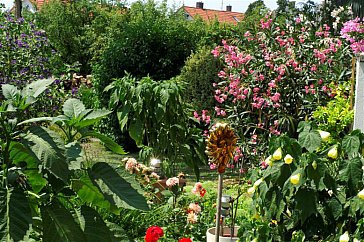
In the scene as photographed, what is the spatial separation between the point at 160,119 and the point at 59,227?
393 centimetres

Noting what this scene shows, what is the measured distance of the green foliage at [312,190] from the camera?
2.97 metres

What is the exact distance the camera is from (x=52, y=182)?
6.79 ft

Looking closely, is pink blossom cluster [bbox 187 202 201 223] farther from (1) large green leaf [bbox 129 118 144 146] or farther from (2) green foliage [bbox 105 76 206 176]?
(1) large green leaf [bbox 129 118 144 146]

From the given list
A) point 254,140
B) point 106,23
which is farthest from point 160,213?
point 106,23

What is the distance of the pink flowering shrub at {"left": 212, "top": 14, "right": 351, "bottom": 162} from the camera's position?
6.83 metres

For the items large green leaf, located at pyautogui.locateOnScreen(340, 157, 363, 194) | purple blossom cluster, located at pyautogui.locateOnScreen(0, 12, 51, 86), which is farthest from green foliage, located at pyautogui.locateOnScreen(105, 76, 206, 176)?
large green leaf, located at pyautogui.locateOnScreen(340, 157, 363, 194)

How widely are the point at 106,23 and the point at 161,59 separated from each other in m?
8.36

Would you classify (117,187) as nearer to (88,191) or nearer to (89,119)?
(88,191)

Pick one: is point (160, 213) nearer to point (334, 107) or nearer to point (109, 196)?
point (334, 107)

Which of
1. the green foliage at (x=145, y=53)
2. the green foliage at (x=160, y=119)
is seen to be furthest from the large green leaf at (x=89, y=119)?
the green foliage at (x=145, y=53)

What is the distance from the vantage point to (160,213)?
445cm

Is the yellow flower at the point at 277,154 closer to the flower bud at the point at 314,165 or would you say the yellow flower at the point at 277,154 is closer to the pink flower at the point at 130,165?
the flower bud at the point at 314,165

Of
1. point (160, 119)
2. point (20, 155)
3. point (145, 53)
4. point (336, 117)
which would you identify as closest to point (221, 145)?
point (20, 155)

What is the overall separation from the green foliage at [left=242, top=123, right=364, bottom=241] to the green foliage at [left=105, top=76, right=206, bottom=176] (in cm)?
272
